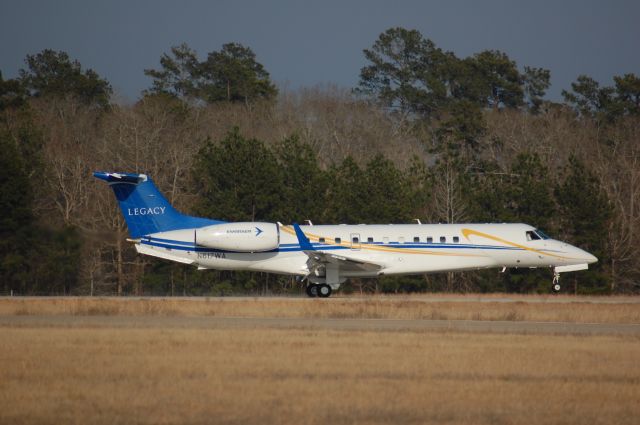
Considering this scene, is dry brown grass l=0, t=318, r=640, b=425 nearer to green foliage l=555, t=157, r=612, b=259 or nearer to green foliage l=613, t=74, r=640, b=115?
green foliage l=555, t=157, r=612, b=259

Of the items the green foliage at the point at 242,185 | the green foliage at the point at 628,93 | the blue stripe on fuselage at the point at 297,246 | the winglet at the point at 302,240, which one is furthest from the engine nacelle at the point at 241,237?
the green foliage at the point at 628,93

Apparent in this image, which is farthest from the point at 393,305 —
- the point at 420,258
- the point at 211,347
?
the point at 211,347

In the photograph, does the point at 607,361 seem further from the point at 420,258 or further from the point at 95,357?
the point at 420,258

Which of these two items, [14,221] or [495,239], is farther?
[14,221]

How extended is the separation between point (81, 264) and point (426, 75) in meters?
58.0

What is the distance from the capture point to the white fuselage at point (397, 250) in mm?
33688

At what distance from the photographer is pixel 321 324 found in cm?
2333

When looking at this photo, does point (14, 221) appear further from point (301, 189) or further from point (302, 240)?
point (302, 240)

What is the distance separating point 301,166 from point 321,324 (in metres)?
24.0

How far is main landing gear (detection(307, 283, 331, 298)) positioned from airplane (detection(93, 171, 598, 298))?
0.11 ft

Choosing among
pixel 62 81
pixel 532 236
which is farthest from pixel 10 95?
pixel 532 236

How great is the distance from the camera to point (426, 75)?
93.4m

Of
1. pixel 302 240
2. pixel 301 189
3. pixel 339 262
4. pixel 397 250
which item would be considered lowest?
pixel 339 262

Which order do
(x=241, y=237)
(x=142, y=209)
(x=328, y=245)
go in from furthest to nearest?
1. (x=142, y=209)
2. (x=328, y=245)
3. (x=241, y=237)
